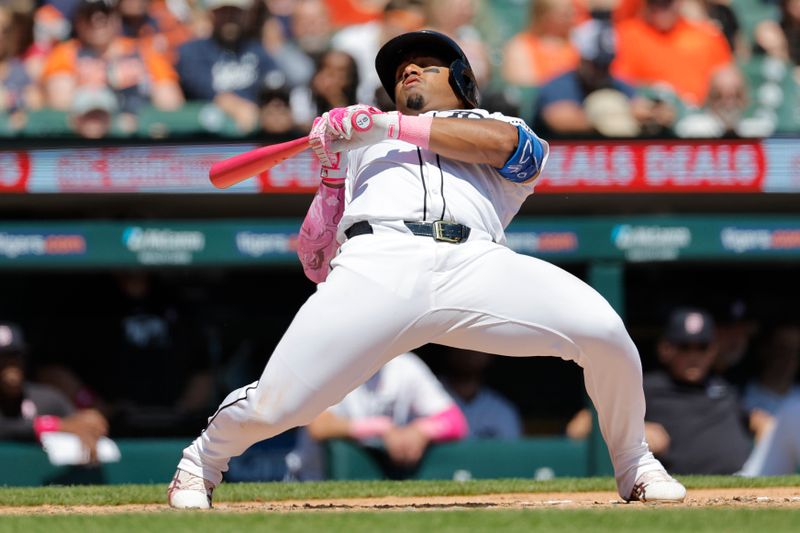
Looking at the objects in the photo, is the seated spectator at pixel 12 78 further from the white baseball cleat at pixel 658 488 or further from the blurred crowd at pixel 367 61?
the white baseball cleat at pixel 658 488

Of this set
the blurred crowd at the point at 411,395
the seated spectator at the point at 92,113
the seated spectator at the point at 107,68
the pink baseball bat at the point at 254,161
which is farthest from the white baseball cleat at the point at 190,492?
the seated spectator at the point at 107,68

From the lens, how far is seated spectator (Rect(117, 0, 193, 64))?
868cm

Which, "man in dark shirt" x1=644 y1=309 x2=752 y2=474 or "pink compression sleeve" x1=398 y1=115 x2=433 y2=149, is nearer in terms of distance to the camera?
"pink compression sleeve" x1=398 y1=115 x2=433 y2=149

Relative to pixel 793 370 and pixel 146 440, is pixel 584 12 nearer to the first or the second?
pixel 793 370

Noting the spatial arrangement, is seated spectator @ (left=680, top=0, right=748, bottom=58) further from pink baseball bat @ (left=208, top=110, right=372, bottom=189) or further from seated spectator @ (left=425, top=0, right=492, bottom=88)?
pink baseball bat @ (left=208, top=110, right=372, bottom=189)

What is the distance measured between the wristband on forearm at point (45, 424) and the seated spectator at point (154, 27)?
7.72 ft

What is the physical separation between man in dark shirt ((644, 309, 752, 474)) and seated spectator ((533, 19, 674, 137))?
4.01 ft

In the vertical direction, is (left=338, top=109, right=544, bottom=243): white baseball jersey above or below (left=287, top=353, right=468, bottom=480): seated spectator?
above

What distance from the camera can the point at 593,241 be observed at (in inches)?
305

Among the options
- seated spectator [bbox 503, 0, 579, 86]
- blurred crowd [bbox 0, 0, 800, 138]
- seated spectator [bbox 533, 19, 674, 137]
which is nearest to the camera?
seated spectator [bbox 533, 19, 674, 137]

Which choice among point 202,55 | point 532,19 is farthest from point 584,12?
point 202,55

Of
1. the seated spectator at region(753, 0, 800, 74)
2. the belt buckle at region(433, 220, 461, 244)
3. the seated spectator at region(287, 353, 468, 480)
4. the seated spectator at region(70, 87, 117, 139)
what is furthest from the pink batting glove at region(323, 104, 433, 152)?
the seated spectator at region(753, 0, 800, 74)

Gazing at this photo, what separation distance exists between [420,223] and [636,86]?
4865mm

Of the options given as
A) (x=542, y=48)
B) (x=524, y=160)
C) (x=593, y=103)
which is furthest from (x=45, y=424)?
(x=524, y=160)
